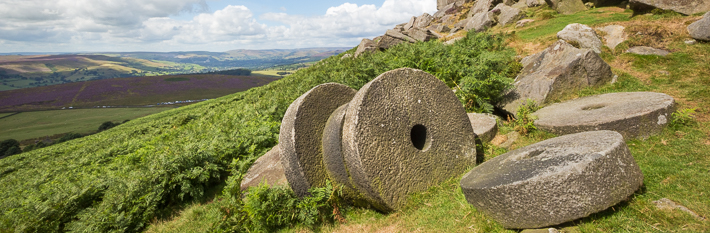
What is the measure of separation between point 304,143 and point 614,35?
46.8ft

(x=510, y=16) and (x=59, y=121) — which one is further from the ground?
(x=510, y=16)

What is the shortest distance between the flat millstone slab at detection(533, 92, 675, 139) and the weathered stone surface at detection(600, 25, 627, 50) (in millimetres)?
6499

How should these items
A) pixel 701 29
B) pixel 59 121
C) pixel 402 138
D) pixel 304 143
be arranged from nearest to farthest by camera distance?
pixel 402 138 → pixel 304 143 → pixel 701 29 → pixel 59 121

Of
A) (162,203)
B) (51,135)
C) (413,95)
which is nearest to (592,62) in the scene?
(413,95)

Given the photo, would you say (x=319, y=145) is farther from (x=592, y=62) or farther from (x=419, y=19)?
(x=419, y=19)

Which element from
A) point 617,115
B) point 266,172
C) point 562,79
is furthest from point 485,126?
point 266,172

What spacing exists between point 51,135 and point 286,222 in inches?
2231

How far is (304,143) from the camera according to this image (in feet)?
17.8

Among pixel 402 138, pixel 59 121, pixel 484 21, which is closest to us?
pixel 402 138

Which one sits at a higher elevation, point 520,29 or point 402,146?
point 520,29

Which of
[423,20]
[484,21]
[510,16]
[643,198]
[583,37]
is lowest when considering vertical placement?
[643,198]

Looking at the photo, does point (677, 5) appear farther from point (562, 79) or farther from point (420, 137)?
point (420, 137)

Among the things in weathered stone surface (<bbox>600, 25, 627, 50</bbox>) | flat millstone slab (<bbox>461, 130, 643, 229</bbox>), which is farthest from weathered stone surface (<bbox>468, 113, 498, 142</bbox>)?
weathered stone surface (<bbox>600, 25, 627, 50</bbox>)

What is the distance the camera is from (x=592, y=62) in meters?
9.00
